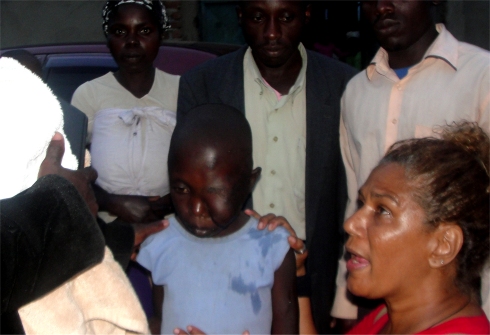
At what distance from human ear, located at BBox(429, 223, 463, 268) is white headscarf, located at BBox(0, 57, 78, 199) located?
96 cm

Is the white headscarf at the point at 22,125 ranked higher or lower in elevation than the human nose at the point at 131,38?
higher

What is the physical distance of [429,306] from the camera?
55.3 inches

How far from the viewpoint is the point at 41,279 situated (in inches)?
35.4

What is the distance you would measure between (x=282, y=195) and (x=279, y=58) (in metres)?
0.63

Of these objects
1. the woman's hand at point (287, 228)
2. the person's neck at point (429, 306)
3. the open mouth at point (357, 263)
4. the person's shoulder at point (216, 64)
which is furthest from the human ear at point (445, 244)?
the person's shoulder at point (216, 64)

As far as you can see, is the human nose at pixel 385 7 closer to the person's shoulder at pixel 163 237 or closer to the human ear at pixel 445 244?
the human ear at pixel 445 244

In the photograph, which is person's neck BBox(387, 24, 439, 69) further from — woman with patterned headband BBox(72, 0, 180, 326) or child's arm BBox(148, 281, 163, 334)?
child's arm BBox(148, 281, 163, 334)

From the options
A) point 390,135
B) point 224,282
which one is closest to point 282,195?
point 390,135

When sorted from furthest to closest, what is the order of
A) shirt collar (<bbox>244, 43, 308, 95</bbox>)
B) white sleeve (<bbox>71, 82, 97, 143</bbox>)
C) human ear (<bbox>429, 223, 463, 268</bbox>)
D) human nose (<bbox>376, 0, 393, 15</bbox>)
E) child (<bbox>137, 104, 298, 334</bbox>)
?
white sleeve (<bbox>71, 82, 97, 143</bbox>), shirt collar (<bbox>244, 43, 308, 95</bbox>), human nose (<bbox>376, 0, 393, 15</bbox>), child (<bbox>137, 104, 298, 334</bbox>), human ear (<bbox>429, 223, 463, 268</bbox>)

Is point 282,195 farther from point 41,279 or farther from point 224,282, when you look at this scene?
point 41,279

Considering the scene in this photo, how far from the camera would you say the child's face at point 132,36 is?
108 inches

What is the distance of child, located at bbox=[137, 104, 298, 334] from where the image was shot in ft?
5.90

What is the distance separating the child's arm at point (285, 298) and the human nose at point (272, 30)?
3.38 ft

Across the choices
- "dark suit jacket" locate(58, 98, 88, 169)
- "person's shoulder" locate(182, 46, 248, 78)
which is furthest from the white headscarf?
"person's shoulder" locate(182, 46, 248, 78)
